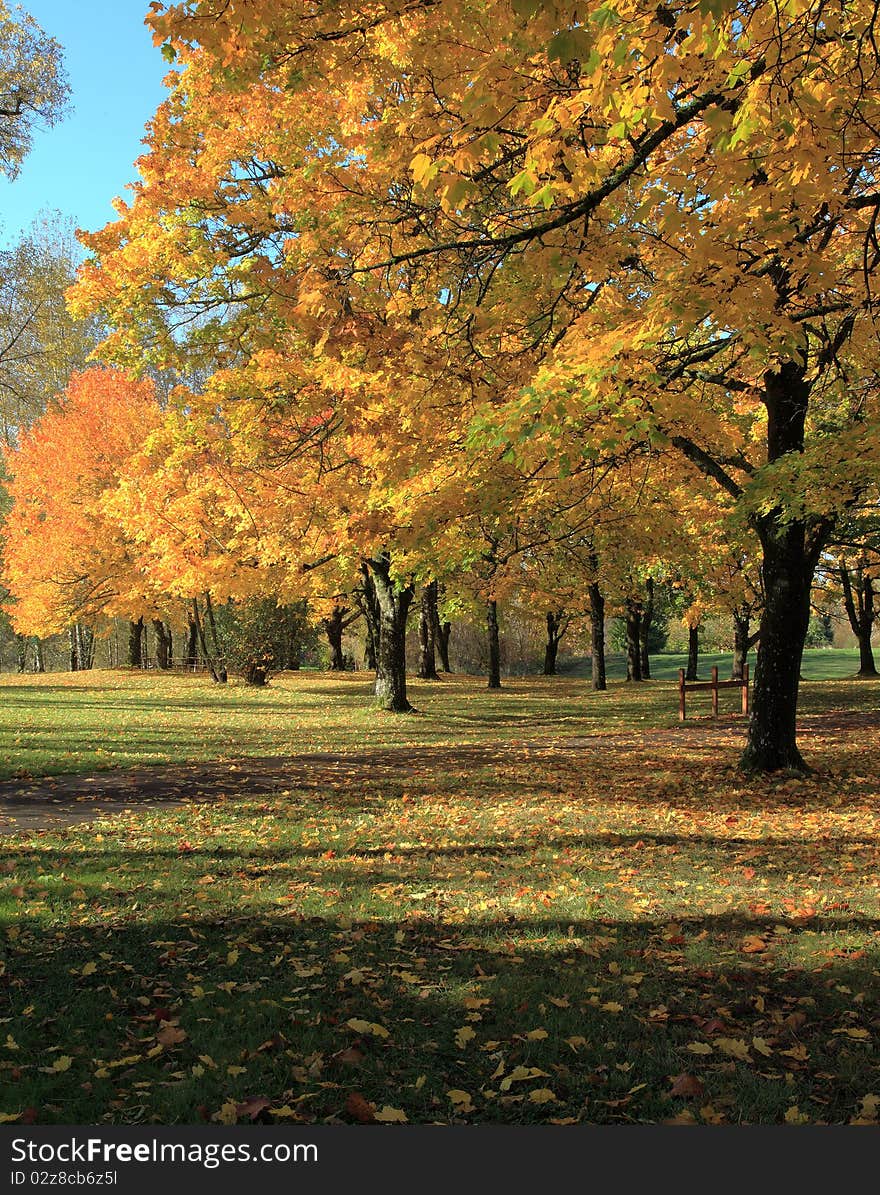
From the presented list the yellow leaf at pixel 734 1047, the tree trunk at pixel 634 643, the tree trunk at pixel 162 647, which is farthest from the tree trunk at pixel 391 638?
the tree trunk at pixel 162 647

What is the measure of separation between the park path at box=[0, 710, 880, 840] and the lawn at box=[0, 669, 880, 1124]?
203mm

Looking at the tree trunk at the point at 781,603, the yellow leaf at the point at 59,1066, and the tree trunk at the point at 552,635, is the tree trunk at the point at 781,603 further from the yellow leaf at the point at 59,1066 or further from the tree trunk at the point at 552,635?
the tree trunk at the point at 552,635

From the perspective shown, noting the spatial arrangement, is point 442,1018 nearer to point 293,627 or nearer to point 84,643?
point 293,627

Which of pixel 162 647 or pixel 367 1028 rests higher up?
pixel 162 647

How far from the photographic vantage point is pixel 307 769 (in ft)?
36.6

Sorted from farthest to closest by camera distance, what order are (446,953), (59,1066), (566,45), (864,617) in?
(864,617) < (446,953) < (566,45) < (59,1066)

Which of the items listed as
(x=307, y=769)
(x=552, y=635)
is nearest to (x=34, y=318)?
(x=307, y=769)

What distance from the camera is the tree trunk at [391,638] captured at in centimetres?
1966

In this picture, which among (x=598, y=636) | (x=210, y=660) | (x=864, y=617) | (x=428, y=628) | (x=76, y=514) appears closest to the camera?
(x=76, y=514)

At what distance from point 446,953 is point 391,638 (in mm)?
15481

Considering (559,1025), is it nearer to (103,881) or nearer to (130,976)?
(130,976)

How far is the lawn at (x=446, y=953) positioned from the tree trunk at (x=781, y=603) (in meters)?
0.63

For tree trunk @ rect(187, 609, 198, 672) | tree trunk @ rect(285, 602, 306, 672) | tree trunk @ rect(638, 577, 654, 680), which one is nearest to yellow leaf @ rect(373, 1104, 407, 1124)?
tree trunk @ rect(285, 602, 306, 672)

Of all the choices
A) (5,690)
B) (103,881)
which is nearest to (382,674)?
(5,690)
